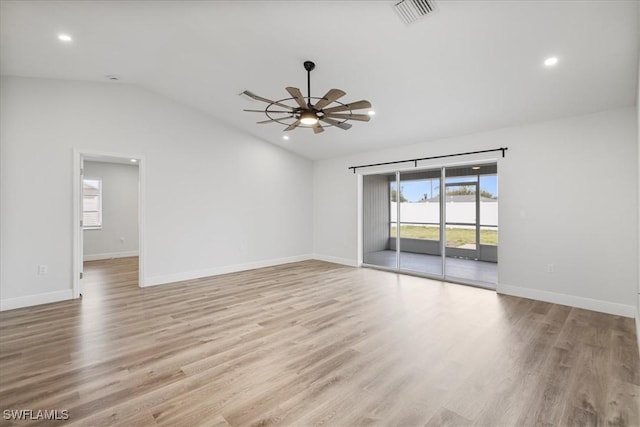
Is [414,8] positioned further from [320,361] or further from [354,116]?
[320,361]

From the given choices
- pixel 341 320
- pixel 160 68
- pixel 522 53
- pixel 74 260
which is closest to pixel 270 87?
pixel 160 68

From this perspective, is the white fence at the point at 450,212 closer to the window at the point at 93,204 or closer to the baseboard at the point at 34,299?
the baseboard at the point at 34,299

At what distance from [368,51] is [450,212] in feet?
12.3

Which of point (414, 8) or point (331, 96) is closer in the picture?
point (414, 8)

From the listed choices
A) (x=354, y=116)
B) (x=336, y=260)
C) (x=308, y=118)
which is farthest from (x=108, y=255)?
(x=354, y=116)

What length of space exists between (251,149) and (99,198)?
4845mm

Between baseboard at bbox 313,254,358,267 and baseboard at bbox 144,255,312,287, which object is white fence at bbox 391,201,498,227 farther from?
baseboard at bbox 144,255,312,287

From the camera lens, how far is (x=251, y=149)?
6.51 metres

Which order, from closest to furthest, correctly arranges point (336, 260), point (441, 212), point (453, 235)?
point (441, 212) < point (453, 235) < point (336, 260)

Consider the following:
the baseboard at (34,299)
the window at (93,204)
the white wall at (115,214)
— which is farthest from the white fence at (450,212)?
the window at (93,204)

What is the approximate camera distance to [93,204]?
7832 millimetres

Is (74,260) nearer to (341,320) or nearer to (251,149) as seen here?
(251,149)

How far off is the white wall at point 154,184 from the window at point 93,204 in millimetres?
4072

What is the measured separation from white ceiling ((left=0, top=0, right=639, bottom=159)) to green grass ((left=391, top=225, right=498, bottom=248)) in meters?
2.24
